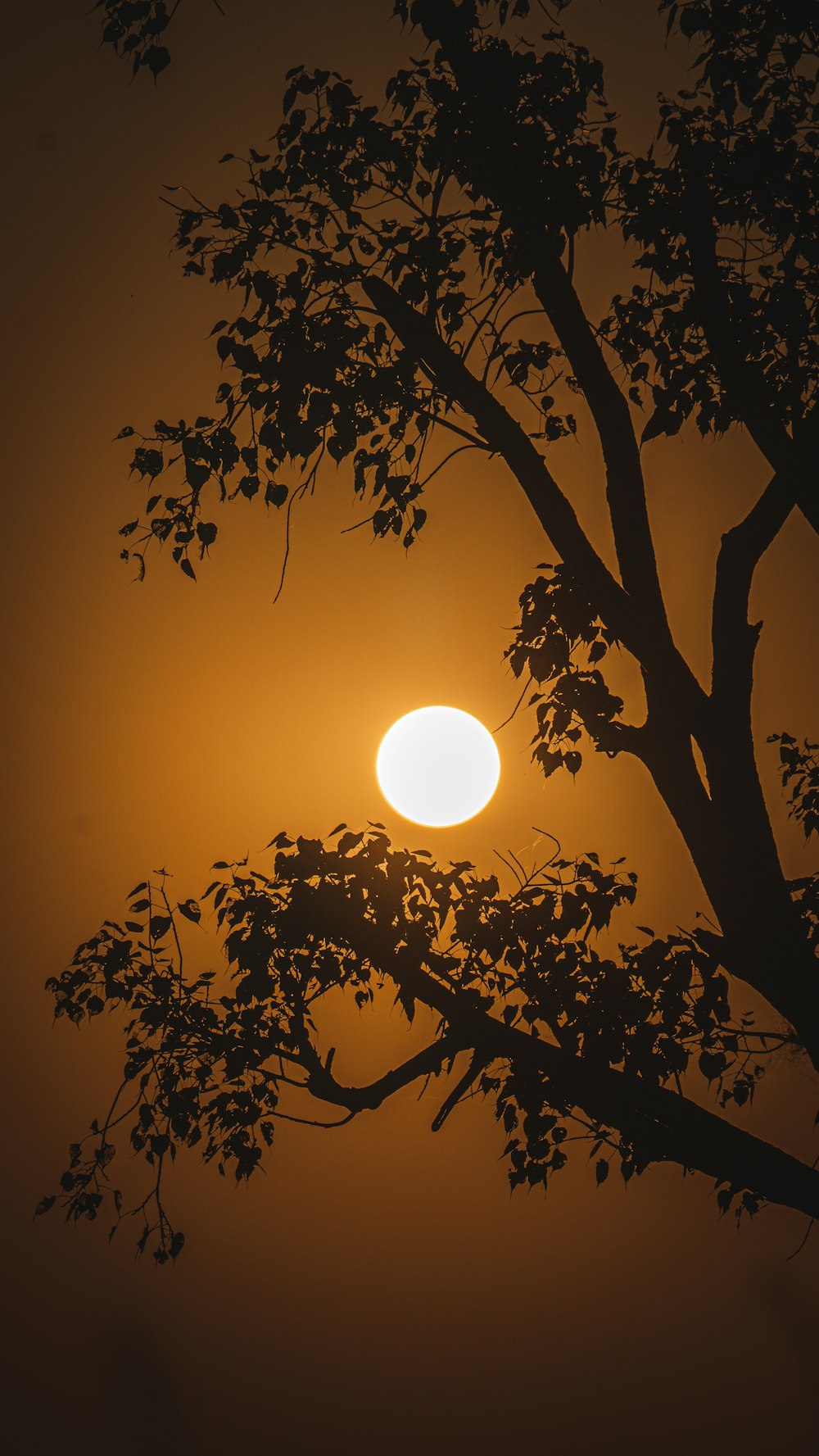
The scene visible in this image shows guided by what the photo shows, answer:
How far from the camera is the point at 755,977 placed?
3904 millimetres

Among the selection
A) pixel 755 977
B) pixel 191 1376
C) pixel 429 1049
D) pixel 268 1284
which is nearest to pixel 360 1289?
pixel 268 1284

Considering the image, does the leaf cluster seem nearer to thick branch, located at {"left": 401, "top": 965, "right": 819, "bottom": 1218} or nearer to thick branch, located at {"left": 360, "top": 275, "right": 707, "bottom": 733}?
thick branch, located at {"left": 401, "top": 965, "right": 819, "bottom": 1218}

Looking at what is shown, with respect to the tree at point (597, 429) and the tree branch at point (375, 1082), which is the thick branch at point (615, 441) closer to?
the tree at point (597, 429)

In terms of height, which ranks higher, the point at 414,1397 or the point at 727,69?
the point at 727,69

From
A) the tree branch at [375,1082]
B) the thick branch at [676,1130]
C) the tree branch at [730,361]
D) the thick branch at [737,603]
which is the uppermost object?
the tree branch at [730,361]

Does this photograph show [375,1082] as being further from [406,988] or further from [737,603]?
[737,603]

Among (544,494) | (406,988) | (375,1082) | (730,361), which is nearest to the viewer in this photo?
(730,361)

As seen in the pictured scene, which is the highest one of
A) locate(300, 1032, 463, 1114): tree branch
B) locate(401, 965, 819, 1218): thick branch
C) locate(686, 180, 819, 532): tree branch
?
locate(686, 180, 819, 532): tree branch

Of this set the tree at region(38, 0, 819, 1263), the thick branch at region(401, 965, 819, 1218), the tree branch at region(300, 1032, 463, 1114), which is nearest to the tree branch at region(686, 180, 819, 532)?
the tree at region(38, 0, 819, 1263)

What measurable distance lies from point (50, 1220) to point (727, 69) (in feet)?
38.0

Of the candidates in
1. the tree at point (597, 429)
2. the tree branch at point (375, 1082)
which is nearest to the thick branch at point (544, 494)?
the tree at point (597, 429)

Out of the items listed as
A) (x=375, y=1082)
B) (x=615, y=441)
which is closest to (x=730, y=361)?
(x=615, y=441)

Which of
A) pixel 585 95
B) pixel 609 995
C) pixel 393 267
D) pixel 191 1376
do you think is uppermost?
pixel 585 95

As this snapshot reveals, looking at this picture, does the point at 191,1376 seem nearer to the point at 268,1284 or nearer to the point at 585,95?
the point at 268,1284
